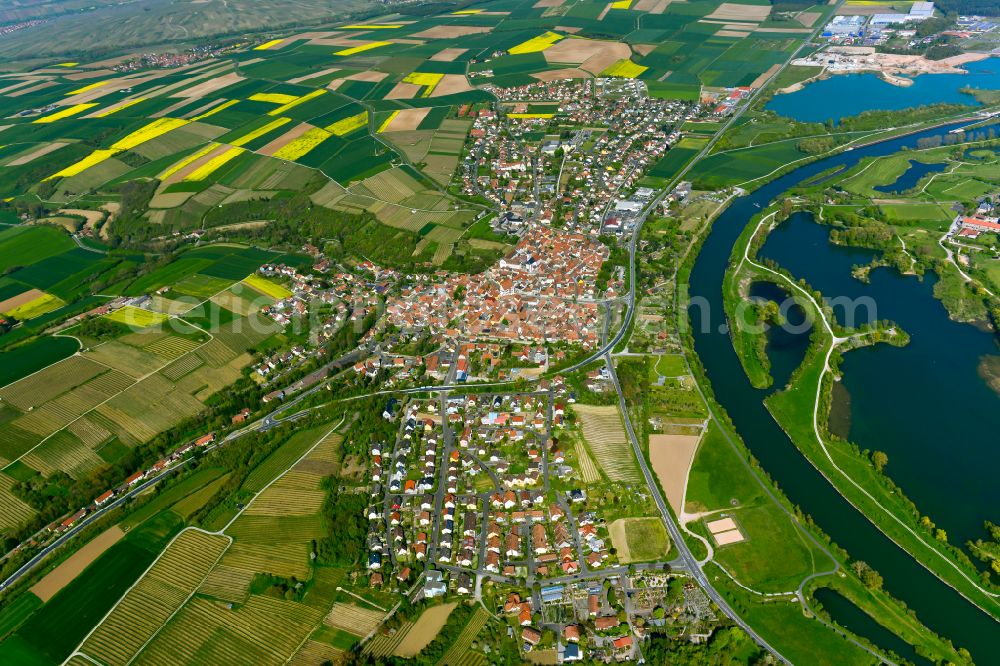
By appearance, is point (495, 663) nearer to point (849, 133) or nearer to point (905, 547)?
point (905, 547)

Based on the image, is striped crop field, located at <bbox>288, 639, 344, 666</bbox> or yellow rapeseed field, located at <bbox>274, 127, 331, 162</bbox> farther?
yellow rapeseed field, located at <bbox>274, 127, 331, 162</bbox>

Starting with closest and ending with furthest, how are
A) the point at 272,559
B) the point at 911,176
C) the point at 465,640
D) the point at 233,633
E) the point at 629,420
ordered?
the point at 465,640 < the point at 233,633 < the point at 272,559 < the point at 629,420 < the point at 911,176

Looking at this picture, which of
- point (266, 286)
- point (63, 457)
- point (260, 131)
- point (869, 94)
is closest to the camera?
point (63, 457)

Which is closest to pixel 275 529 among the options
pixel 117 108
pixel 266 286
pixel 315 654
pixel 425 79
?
pixel 315 654

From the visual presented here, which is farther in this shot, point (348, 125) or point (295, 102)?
point (295, 102)

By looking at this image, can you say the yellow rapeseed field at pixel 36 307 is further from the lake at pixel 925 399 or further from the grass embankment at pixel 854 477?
the lake at pixel 925 399

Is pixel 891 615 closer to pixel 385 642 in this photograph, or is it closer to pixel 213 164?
pixel 385 642

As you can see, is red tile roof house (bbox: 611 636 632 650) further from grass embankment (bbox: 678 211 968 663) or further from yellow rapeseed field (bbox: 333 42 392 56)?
yellow rapeseed field (bbox: 333 42 392 56)

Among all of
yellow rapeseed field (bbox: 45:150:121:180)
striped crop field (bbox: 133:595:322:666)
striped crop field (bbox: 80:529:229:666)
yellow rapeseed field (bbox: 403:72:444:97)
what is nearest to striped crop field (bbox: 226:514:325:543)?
striped crop field (bbox: 80:529:229:666)
